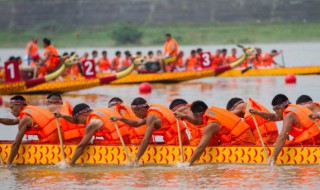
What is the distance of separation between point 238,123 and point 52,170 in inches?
107

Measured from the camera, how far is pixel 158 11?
81.5 metres

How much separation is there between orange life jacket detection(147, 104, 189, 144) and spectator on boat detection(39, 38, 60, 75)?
14.5 m

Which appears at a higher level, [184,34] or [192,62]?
[184,34]

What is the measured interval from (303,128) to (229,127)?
101 centimetres

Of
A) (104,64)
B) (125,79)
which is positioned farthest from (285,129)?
(104,64)

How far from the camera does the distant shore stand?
245 ft

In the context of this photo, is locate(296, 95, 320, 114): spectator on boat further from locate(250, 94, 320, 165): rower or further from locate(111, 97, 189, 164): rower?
locate(111, 97, 189, 164): rower

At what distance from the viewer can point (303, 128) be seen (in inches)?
564

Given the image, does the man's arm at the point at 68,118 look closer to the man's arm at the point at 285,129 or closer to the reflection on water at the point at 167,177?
the reflection on water at the point at 167,177

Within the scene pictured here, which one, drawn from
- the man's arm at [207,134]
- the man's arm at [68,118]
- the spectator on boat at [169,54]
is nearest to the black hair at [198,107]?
the man's arm at [207,134]

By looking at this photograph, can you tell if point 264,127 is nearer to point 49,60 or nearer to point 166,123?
point 166,123

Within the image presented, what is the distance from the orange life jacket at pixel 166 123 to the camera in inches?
586

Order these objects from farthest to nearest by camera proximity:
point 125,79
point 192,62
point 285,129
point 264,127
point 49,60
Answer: point 192,62 → point 125,79 → point 49,60 → point 264,127 → point 285,129

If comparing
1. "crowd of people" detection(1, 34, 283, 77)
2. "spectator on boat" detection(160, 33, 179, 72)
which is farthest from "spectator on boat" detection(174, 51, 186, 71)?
"spectator on boat" detection(160, 33, 179, 72)
